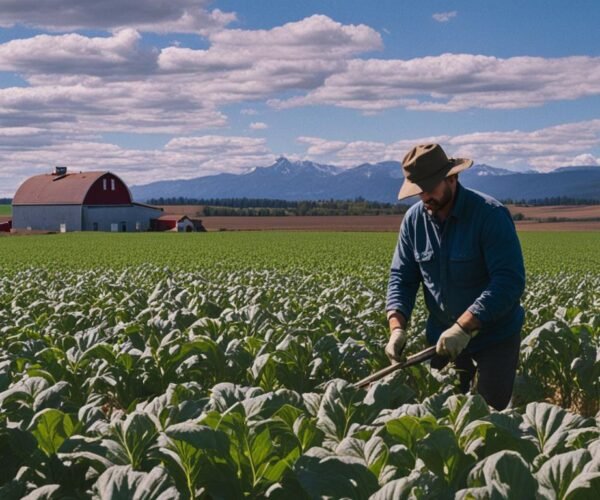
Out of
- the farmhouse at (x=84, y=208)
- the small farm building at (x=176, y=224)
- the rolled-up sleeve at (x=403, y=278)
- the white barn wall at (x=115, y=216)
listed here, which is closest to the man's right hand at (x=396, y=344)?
the rolled-up sleeve at (x=403, y=278)

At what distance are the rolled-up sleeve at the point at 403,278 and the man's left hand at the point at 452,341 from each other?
0.70 m

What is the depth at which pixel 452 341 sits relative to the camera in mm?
5852

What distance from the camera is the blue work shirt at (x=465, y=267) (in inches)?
235

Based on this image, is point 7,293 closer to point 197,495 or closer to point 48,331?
point 48,331

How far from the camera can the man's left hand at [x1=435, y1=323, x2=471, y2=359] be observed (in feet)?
19.2

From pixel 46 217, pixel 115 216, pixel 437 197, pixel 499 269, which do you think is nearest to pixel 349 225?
pixel 115 216

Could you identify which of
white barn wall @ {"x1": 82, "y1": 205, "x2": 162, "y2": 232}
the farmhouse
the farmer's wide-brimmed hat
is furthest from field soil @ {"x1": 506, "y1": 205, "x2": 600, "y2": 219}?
the farmer's wide-brimmed hat

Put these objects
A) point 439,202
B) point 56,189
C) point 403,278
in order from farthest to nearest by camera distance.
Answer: point 56,189
point 403,278
point 439,202

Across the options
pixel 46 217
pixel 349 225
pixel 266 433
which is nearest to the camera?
pixel 266 433

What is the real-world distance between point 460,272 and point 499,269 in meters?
0.37

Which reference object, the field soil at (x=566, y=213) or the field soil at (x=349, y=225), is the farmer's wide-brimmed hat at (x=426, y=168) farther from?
the field soil at (x=566, y=213)

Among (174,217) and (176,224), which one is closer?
(176,224)

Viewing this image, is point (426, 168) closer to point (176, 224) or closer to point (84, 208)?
point (176, 224)

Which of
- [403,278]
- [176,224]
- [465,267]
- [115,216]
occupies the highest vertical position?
[465,267]
